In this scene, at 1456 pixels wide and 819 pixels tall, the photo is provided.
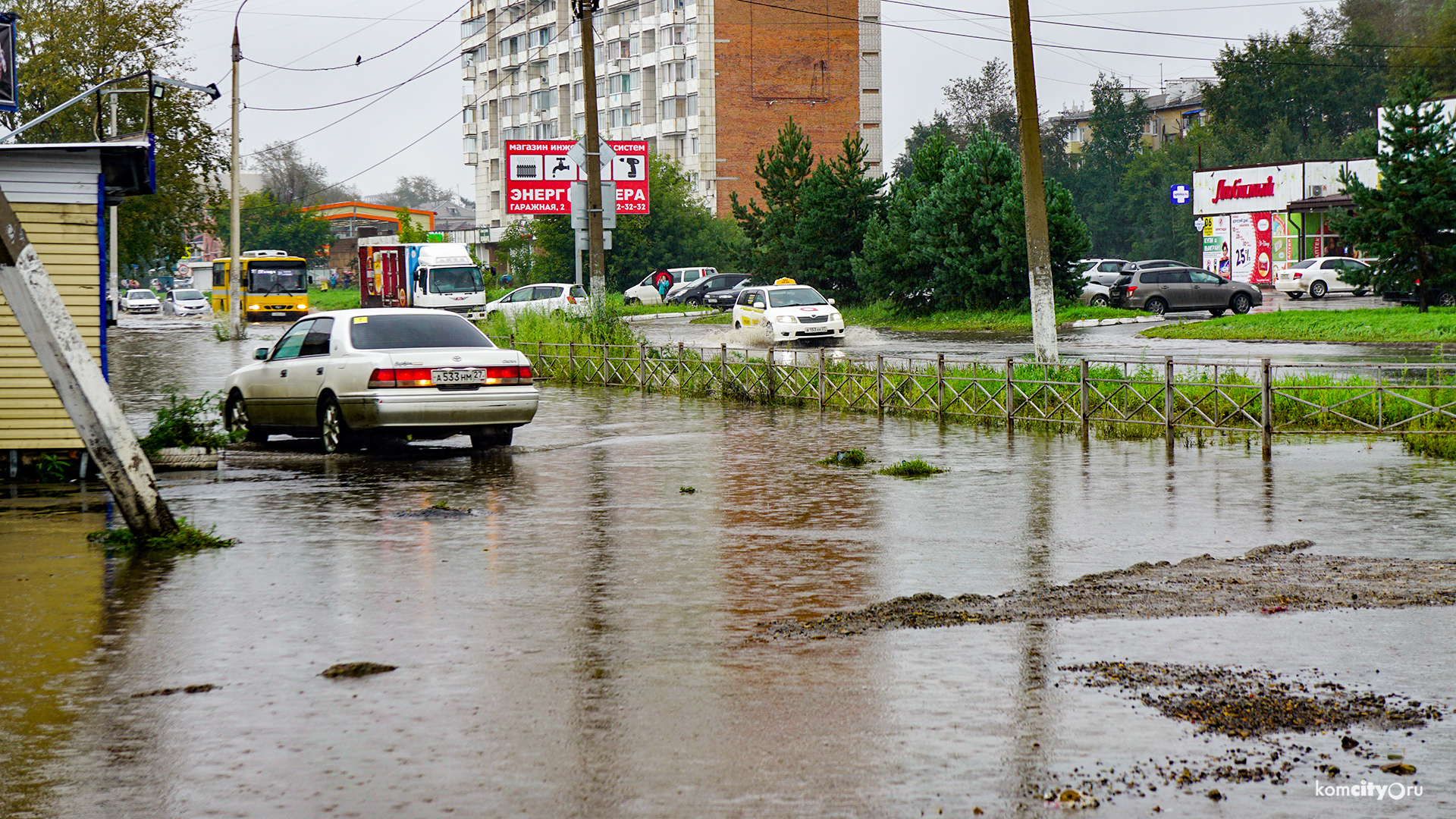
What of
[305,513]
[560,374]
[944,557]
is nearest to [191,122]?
[560,374]

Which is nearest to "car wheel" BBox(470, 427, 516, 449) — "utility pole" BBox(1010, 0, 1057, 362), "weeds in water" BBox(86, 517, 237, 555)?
"weeds in water" BBox(86, 517, 237, 555)

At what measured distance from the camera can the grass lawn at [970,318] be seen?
4238cm

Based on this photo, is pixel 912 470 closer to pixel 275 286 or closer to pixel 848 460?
pixel 848 460

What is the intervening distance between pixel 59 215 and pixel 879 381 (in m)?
10.1

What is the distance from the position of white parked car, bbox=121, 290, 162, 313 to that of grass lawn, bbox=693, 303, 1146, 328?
4794 centimetres

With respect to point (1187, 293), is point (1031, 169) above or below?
above

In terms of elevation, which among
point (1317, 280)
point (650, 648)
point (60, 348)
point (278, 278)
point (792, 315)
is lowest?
point (650, 648)

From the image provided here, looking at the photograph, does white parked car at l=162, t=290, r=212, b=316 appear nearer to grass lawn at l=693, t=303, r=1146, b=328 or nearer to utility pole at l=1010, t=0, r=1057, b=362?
grass lawn at l=693, t=303, r=1146, b=328

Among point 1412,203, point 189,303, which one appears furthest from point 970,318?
point 189,303

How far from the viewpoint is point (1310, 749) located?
16.5ft

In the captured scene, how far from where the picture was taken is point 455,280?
2008 inches

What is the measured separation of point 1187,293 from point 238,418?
112 ft

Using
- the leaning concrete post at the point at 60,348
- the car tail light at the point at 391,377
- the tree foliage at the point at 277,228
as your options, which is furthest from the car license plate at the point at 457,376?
the tree foliage at the point at 277,228

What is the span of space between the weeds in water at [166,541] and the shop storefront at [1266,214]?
5671 centimetres
